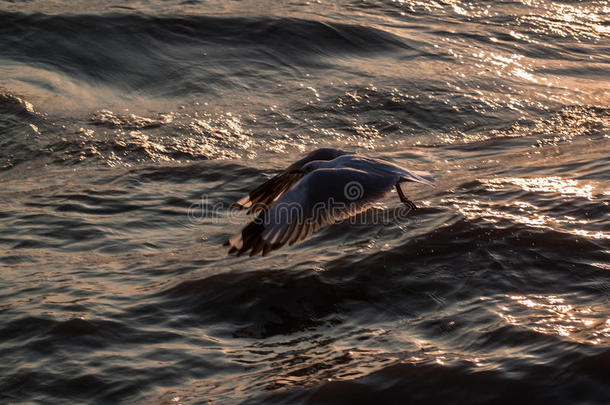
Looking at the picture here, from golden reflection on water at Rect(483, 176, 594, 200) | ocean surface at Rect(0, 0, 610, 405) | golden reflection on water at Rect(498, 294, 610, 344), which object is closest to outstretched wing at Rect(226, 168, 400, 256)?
ocean surface at Rect(0, 0, 610, 405)

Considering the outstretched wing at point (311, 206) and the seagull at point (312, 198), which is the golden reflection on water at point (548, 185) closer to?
the seagull at point (312, 198)

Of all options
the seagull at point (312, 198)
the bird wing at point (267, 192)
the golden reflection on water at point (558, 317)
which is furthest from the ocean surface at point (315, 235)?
the seagull at point (312, 198)

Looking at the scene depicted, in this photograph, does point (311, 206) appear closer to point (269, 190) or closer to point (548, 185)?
point (269, 190)

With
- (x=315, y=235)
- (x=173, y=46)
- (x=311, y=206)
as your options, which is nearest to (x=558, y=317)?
(x=311, y=206)

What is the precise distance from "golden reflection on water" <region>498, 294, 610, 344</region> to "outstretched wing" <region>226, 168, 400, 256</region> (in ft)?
3.31

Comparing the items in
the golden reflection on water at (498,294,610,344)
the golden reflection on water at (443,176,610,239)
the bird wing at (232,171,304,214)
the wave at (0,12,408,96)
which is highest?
the wave at (0,12,408,96)

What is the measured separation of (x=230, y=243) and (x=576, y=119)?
5.15 m

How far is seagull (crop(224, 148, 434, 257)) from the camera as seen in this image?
14.3 feet

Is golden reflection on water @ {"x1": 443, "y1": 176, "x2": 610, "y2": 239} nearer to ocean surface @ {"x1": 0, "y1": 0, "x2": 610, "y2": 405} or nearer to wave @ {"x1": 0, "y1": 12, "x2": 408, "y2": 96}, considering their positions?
ocean surface @ {"x1": 0, "y1": 0, "x2": 610, "y2": 405}

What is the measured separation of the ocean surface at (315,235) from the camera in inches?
163

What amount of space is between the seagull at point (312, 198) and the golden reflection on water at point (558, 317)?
90 cm

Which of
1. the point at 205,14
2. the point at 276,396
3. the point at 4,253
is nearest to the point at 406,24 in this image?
the point at 205,14

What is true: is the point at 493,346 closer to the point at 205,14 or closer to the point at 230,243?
the point at 230,243

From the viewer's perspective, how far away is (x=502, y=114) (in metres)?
8.57
